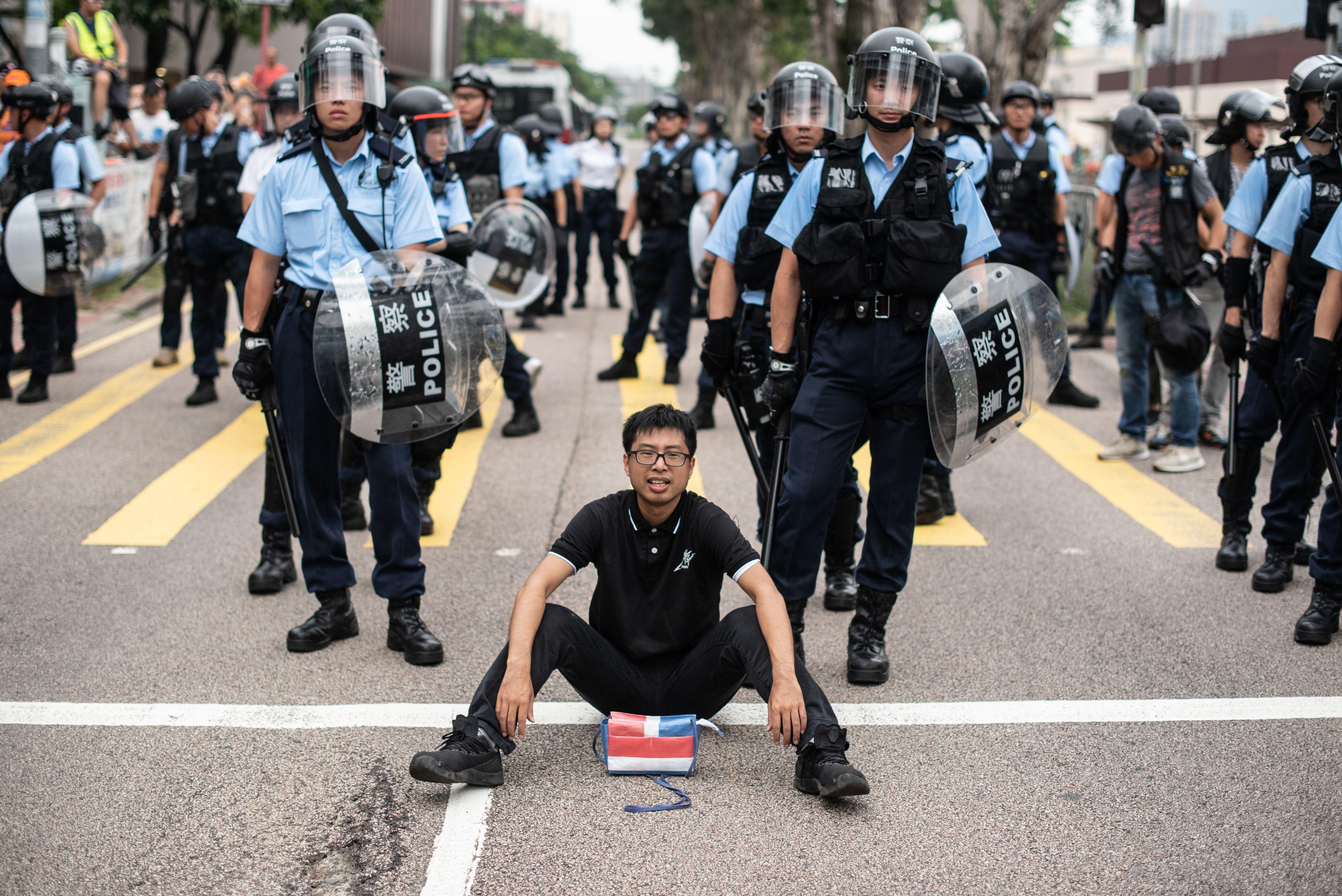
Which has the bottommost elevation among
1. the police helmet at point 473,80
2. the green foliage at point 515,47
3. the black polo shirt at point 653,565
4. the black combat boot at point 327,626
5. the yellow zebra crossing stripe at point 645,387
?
the black combat boot at point 327,626

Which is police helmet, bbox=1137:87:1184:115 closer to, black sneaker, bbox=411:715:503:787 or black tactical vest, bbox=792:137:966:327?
black tactical vest, bbox=792:137:966:327

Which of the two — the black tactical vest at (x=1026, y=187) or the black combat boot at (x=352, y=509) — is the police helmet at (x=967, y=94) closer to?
the black tactical vest at (x=1026, y=187)

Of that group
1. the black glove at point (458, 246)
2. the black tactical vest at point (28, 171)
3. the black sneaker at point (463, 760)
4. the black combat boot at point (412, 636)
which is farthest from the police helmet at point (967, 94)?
the black tactical vest at point (28, 171)

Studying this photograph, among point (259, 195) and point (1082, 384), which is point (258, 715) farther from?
point (1082, 384)

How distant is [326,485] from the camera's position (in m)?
5.12

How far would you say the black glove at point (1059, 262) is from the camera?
9484 mm

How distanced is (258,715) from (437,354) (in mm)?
1370

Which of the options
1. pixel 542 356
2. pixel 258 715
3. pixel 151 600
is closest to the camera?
pixel 258 715

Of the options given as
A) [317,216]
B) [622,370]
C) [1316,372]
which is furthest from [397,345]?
[622,370]

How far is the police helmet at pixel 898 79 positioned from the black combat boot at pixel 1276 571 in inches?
109

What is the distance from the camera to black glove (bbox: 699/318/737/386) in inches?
206

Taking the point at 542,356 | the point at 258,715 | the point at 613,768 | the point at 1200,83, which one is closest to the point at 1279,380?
the point at 613,768

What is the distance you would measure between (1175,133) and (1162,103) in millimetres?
830

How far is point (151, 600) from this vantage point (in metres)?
5.69
